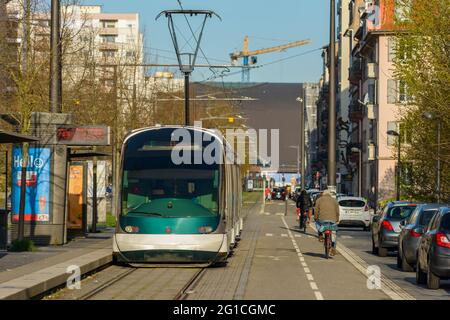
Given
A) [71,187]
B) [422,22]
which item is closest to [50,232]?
[71,187]

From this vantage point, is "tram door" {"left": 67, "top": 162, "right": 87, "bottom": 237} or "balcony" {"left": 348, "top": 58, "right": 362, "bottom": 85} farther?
"balcony" {"left": 348, "top": 58, "right": 362, "bottom": 85}

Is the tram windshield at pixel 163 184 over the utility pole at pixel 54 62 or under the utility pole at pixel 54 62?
under

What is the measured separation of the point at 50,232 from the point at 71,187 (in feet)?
18.1

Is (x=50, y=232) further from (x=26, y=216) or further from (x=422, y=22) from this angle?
(x=422, y=22)

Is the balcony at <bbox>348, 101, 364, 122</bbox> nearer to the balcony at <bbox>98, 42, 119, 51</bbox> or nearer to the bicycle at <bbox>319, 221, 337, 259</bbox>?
the balcony at <bbox>98, 42, 119, 51</bbox>

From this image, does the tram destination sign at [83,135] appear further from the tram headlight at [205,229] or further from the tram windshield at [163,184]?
the tram headlight at [205,229]

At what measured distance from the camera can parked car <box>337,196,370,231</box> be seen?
54938mm

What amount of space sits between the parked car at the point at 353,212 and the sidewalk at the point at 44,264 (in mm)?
22513

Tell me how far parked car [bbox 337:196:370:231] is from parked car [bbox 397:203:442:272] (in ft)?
93.5

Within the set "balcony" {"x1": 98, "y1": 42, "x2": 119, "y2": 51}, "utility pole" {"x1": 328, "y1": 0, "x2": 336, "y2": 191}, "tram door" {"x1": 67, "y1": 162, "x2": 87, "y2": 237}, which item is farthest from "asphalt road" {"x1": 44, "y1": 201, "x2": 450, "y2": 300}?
"balcony" {"x1": 98, "y1": 42, "x2": 119, "y2": 51}

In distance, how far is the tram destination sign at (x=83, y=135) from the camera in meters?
29.2

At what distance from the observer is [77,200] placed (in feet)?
118

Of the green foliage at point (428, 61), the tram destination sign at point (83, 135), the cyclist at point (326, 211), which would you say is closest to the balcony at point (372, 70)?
the green foliage at point (428, 61)
